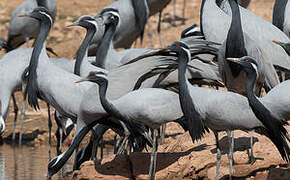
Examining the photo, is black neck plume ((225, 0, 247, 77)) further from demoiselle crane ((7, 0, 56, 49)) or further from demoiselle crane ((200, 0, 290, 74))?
demoiselle crane ((7, 0, 56, 49))

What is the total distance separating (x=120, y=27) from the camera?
11.5 meters

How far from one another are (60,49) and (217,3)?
588 centimetres

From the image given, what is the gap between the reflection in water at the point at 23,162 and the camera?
8484 millimetres

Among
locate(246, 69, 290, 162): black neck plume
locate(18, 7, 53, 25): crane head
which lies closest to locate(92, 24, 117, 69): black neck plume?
locate(18, 7, 53, 25): crane head

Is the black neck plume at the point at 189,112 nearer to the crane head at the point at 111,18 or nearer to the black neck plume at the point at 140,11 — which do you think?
the crane head at the point at 111,18

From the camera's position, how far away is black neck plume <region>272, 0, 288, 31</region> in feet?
30.6

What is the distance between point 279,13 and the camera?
30.8ft

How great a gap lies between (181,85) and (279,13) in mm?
2725

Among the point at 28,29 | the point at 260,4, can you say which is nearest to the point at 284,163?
the point at 28,29

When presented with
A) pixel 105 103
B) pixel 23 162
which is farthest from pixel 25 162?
pixel 105 103

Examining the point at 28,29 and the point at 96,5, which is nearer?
the point at 28,29

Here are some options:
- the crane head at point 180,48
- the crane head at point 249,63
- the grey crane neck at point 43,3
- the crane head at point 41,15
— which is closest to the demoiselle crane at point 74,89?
the crane head at point 41,15

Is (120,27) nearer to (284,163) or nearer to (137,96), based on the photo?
(137,96)

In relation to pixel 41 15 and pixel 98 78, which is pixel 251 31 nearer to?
pixel 98 78
